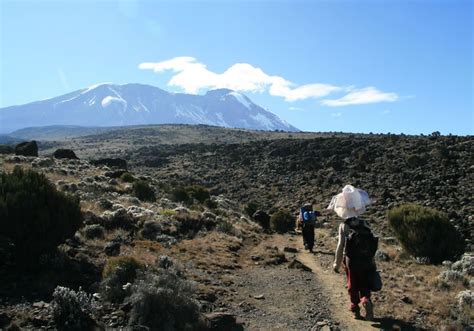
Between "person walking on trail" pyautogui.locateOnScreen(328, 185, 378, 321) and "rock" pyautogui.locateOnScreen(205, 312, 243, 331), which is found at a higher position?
"person walking on trail" pyautogui.locateOnScreen(328, 185, 378, 321)

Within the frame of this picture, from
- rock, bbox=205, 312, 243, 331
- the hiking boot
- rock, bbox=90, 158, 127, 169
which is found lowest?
rock, bbox=205, 312, 243, 331

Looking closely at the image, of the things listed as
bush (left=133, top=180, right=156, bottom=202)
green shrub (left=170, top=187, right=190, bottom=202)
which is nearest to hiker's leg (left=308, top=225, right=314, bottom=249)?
bush (left=133, top=180, right=156, bottom=202)

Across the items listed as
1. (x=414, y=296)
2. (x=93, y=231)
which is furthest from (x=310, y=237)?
(x=93, y=231)

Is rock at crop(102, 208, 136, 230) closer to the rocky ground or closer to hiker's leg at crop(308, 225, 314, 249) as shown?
the rocky ground

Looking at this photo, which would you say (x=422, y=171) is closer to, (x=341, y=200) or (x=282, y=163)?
(x=282, y=163)

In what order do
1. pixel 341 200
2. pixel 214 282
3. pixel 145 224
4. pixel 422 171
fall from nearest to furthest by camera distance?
1. pixel 341 200
2. pixel 214 282
3. pixel 145 224
4. pixel 422 171

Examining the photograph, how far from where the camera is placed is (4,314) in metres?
7.06

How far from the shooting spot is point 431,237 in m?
15.5

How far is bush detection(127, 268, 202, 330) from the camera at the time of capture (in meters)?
7.41

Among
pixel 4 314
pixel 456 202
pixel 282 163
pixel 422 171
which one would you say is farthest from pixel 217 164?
pixel 4 314

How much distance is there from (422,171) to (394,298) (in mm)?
31600

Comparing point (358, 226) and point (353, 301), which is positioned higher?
point (358, 226)

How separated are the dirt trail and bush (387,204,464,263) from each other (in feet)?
9.76

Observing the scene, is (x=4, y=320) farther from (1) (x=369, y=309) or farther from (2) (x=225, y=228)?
(2) (x=225, y=228)
